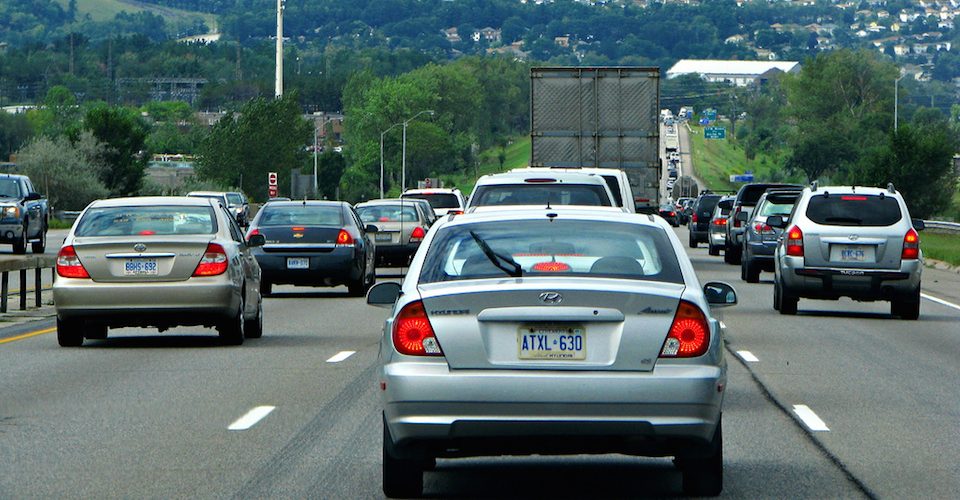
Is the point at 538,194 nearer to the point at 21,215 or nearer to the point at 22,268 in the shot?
the point at 22,268

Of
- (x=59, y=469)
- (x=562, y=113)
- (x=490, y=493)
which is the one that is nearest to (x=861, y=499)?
(x=490, y=493)

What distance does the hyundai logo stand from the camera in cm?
884

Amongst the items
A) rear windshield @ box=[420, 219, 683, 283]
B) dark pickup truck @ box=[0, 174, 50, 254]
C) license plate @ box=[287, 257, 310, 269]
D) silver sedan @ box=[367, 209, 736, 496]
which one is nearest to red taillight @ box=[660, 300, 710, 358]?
silver sedan @ box=[367, 209, 736, 496]

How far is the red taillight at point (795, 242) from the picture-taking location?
956 inches

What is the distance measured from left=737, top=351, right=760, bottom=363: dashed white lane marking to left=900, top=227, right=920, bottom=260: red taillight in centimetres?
628

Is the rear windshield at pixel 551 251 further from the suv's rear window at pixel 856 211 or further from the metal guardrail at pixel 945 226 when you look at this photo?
the metal guardrail at pixel 945 226

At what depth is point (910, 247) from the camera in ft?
79.5

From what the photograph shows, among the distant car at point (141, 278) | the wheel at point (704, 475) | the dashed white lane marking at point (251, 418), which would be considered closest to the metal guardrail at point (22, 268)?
the distant car at point (141, 278)

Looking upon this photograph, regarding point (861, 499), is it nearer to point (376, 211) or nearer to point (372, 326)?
point (372, 326)

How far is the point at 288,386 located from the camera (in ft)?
49.1

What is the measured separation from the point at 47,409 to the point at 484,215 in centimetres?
483

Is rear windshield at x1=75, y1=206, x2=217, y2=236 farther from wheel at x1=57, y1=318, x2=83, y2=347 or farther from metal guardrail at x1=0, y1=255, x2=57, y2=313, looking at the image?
metal guardrail at x1=0, y1=255, x2=57, y2=313

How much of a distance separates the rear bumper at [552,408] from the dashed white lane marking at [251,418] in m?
3.65

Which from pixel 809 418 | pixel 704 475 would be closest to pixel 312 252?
pixel 809 418
